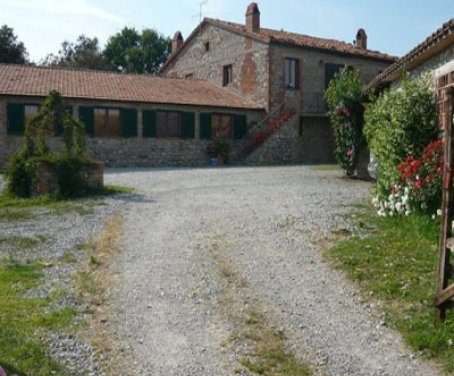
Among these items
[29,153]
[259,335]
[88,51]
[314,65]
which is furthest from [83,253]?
[88,51]

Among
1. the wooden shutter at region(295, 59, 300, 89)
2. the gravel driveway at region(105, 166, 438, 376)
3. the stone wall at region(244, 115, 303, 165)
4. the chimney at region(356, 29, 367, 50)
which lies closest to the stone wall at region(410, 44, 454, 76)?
the gravel driveway at region(105, 166, 438, 376)

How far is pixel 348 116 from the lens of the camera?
53.3 feet

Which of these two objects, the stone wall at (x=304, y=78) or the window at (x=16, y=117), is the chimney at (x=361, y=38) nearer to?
the stone wall at (x=304, y=78)

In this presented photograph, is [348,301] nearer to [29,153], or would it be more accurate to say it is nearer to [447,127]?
[447,127]

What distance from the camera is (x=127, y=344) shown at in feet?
16.2

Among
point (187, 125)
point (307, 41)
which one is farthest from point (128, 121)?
point (307, 41)

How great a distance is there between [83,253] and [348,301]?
397 cm

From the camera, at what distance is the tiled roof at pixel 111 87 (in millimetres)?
23103

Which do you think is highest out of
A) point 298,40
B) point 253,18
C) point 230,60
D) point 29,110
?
point 253,18

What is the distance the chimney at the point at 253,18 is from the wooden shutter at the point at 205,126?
5.39 metres

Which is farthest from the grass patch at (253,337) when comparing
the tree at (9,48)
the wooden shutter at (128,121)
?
the tree at (9,48)

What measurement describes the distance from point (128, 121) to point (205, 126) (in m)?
3.67

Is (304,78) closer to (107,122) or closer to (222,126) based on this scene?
(222,126)

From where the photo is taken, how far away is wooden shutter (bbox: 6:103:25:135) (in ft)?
72.3
